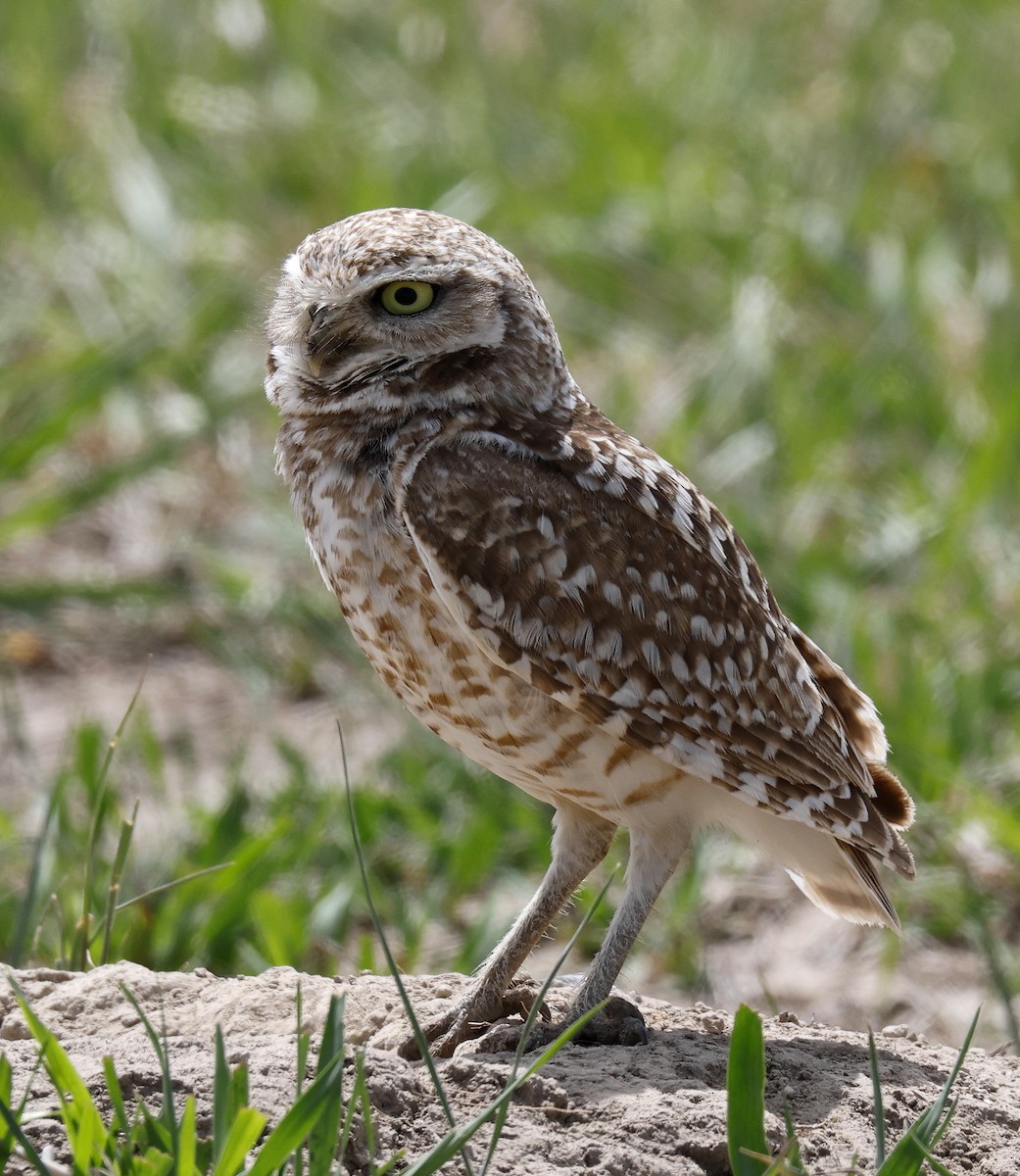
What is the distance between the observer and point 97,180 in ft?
28.5

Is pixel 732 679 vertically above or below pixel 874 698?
above

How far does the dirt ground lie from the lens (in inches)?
110

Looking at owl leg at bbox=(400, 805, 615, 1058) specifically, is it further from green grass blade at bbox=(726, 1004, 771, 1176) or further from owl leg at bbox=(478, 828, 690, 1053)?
green grass blade at bbox=(726, 1004, 771, 1176)

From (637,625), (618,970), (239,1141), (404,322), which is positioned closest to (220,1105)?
(239,1141)

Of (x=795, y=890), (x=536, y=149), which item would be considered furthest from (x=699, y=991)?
(x=536, y=149)

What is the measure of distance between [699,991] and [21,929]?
79.2 inches

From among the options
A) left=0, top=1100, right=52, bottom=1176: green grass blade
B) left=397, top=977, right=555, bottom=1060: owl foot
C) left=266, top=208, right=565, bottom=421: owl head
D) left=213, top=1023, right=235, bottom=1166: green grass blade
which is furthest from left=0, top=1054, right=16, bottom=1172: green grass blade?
left=266, top=208, right=565, bottom=421: owl head

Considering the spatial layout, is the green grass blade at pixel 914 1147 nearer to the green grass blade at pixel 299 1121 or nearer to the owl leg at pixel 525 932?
the green grass blade at pixel 299 1121

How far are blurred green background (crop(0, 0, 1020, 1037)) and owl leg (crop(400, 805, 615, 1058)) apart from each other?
0.59m

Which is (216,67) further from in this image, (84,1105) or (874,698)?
(84,1105)

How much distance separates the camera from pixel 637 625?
11.0 ft

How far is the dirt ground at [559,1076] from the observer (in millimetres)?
2797

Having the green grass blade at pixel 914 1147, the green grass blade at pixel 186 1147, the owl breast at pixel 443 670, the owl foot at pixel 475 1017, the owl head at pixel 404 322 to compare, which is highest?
the owl head at pixel 404 322

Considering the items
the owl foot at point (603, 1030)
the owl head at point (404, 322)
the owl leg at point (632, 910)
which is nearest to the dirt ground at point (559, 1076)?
the owl foot at point (603, 1030)
